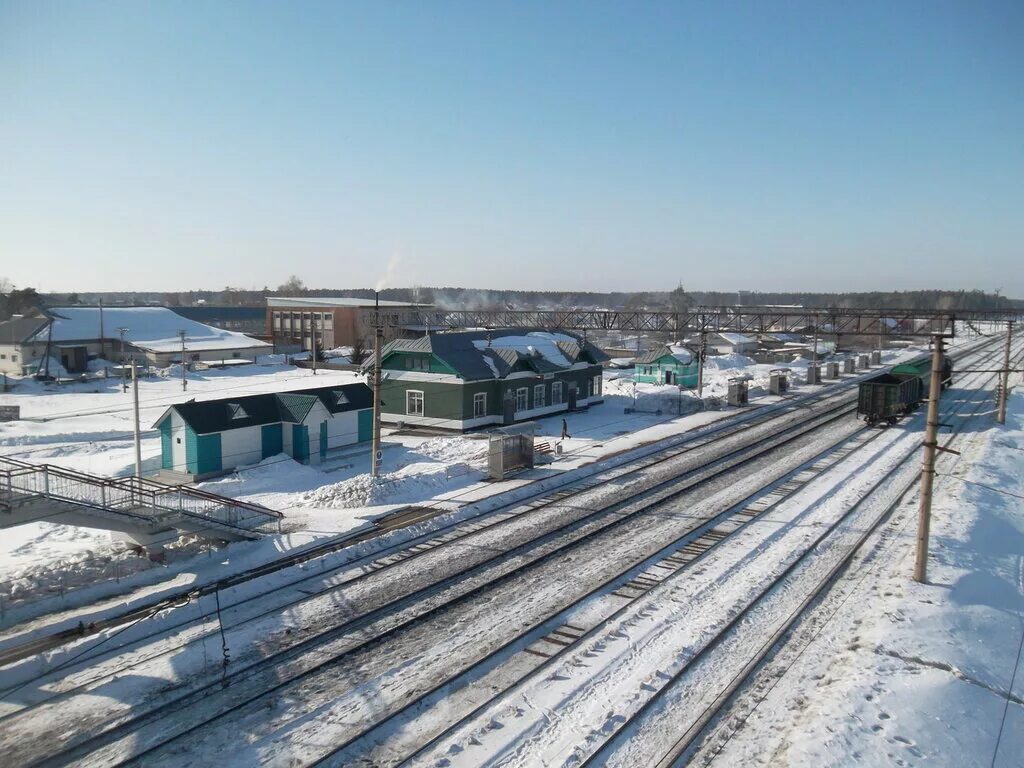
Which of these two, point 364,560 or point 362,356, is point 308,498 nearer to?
point 364,560

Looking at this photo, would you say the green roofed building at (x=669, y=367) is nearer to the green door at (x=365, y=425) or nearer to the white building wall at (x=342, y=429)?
the green door at (x=365, y=425)

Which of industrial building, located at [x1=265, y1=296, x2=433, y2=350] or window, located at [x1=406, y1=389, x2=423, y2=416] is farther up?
industrial building, located at [x1=265, y1=296, x2=433, y2=350]

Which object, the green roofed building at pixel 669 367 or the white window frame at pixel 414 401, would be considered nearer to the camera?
the white window frame at pixel 414 401

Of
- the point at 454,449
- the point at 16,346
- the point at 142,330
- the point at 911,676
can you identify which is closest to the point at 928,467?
the point at 911,676

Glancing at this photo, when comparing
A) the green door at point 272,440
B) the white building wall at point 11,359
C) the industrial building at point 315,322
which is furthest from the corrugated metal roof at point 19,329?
the green door at point 272,440

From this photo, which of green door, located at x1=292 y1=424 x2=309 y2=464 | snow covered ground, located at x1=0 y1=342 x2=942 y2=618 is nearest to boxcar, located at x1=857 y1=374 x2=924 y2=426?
snow covered ground, located at x1=0 y1=342 x2=942 y2=618

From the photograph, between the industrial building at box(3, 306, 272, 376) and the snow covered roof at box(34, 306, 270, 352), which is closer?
the industrial building at box(3, 306, 272, 376)

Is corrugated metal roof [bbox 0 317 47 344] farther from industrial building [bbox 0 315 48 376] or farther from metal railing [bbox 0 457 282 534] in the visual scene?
metal railing [bbox 0 457 282 534]
